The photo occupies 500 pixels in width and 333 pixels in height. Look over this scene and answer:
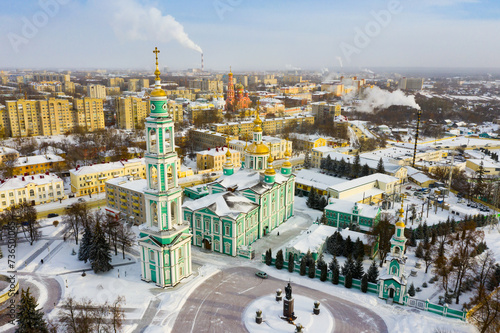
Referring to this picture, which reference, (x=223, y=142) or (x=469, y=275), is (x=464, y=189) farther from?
(x=223, y=142)

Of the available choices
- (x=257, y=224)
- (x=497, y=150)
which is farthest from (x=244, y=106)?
(x=257, y=224)

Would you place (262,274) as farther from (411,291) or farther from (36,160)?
(36,160)

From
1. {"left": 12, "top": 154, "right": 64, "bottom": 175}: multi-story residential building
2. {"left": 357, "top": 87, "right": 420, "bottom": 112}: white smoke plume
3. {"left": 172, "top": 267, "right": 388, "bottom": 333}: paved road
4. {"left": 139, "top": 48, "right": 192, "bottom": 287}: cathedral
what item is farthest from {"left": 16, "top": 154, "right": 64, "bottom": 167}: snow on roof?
{"left": 357, "top": 87, "right": 420, "bottom": 112}: white smoke plume

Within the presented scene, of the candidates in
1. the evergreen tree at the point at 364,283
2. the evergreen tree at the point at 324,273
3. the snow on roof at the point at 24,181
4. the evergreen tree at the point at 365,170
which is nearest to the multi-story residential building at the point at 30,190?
the snow on roof at the point at 24,181

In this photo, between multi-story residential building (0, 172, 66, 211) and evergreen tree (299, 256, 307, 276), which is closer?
evergreen tree (299, 256, 307, 276)

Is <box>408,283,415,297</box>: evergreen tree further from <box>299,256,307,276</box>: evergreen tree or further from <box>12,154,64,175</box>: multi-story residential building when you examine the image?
<box>12,154,64,175</box>: multi-story residential building
